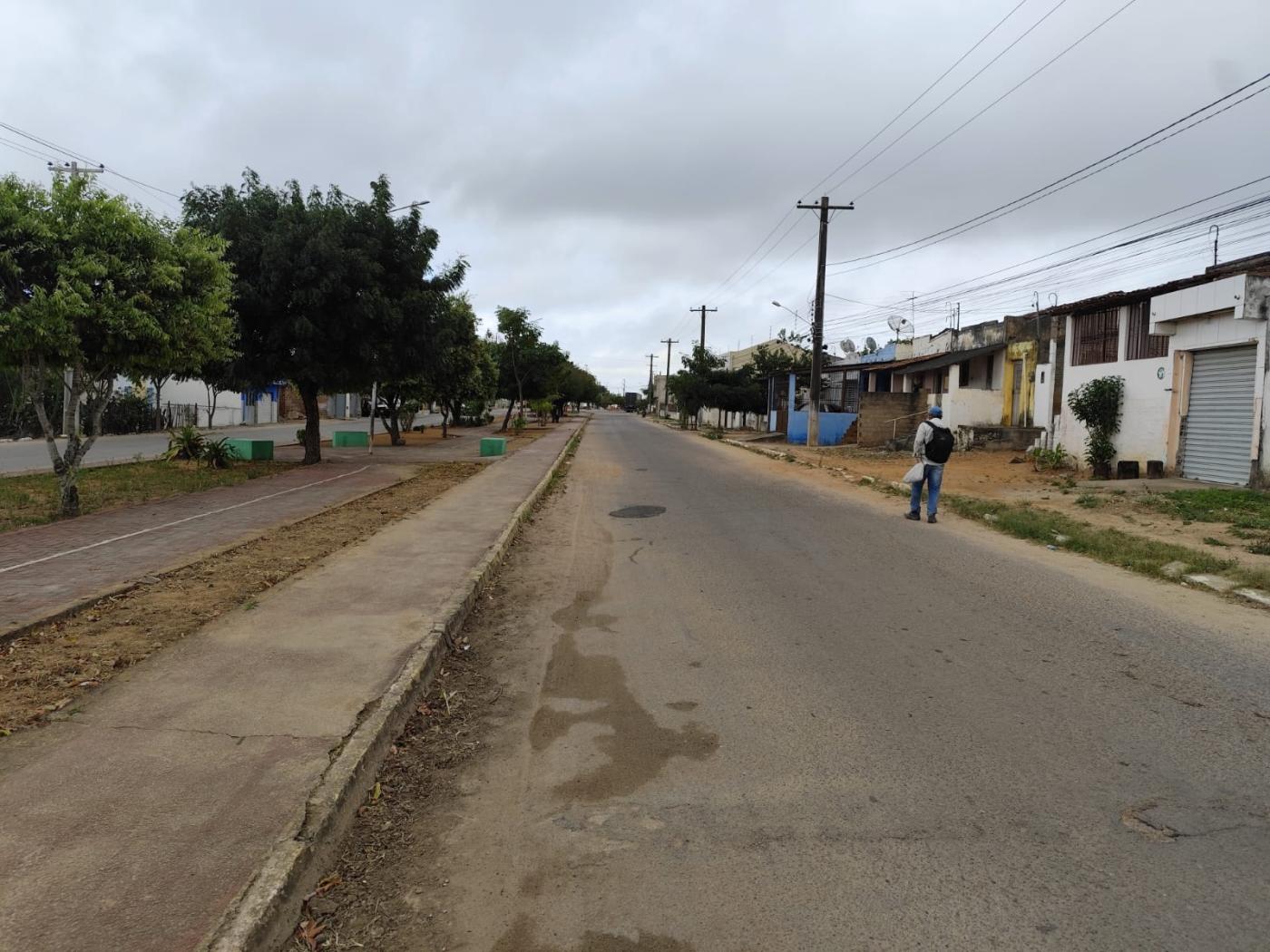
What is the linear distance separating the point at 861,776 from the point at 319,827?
2.34 m

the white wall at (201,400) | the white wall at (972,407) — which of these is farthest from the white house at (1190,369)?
the white wall at (201,400)

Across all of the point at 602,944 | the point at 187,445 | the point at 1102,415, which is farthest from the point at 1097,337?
the point at 187,445

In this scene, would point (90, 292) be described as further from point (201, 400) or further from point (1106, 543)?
point (201, 400)

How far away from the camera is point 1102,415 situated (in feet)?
56.7

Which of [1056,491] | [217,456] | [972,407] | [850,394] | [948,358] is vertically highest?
[948,358]

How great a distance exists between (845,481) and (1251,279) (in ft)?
26.6

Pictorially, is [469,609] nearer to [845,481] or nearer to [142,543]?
[142,543]

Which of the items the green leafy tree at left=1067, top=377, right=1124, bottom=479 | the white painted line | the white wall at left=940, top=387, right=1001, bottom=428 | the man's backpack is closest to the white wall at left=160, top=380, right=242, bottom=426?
the white painted line

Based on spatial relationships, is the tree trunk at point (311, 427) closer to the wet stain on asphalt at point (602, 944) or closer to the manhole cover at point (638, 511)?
the manhole cover at point (638, 511)

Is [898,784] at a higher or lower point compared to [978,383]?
lower

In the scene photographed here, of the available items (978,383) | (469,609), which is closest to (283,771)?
(469,609)

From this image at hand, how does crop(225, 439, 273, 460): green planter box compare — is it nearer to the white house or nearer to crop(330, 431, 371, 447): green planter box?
crop(330, 431, 371, 447): green planter box

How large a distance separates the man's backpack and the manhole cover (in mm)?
4115

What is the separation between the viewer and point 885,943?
8.52 feet
